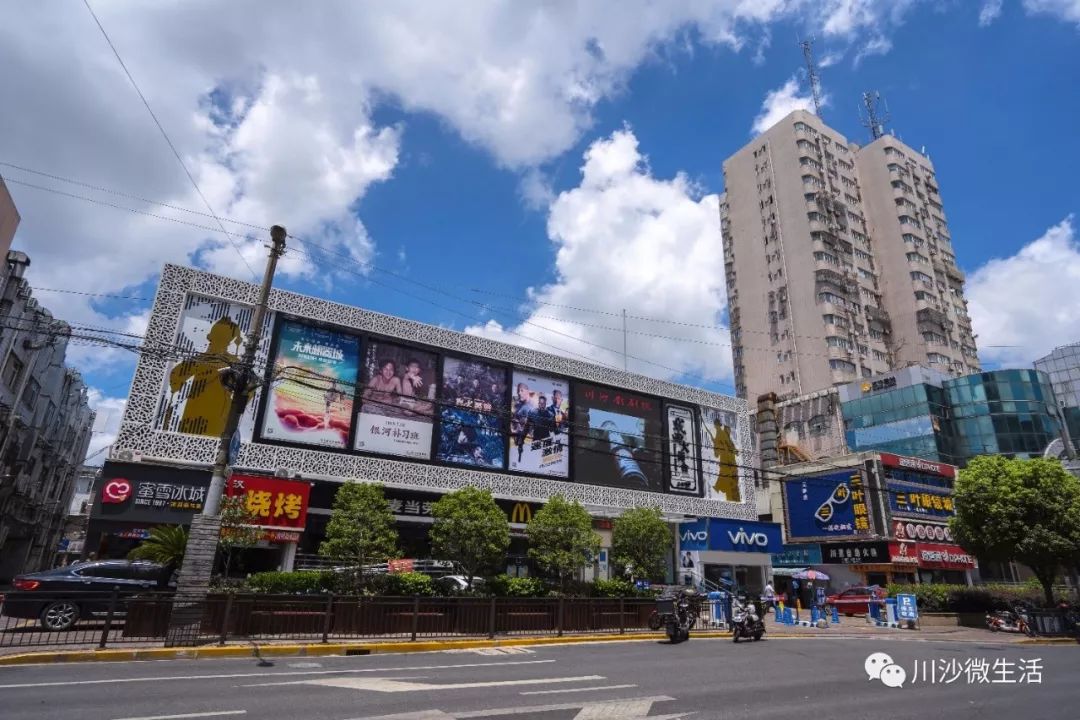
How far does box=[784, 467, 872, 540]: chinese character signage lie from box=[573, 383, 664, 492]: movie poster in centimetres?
1100

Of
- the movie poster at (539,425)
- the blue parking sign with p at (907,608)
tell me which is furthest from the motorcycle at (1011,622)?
the movie poster at (539,425)

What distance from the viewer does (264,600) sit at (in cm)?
1400

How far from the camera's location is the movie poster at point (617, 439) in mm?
32500

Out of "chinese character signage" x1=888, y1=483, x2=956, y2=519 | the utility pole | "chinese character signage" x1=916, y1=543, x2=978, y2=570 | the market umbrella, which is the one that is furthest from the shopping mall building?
"chinese character signage" x1=916, y1=543, x2=978, y2=570

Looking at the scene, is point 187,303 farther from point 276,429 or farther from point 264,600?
point 264,600

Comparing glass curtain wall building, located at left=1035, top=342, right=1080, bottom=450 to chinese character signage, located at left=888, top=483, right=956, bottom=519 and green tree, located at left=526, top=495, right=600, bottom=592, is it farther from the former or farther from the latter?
green tree, located at left=526, top=495, right=600, bottom=592

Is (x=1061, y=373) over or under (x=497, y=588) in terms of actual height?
over

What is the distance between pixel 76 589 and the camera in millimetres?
15117

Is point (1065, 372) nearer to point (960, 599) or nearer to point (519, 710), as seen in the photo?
point (960, 599)

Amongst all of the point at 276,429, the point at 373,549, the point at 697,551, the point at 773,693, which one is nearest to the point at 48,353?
the point at 276,429

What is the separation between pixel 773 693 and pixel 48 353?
44.3m

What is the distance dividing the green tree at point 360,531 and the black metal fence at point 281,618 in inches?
170

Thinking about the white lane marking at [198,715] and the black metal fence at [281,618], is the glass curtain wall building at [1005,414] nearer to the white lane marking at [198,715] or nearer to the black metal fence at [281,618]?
the black metal fence at [281,618]

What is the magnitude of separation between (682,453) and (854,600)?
11267 millimetres
